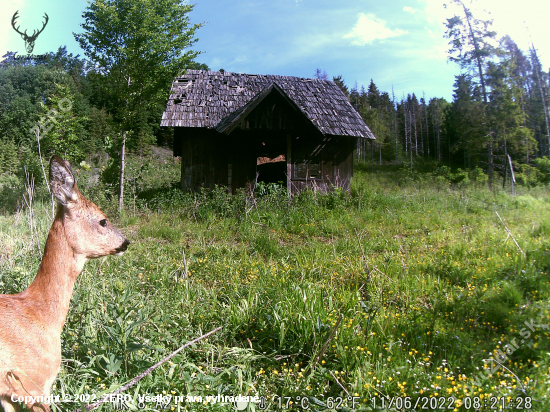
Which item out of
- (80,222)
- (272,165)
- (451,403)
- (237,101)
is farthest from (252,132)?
(451,403)

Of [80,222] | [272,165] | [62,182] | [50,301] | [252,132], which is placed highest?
[252,132]

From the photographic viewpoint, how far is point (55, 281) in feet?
5.56

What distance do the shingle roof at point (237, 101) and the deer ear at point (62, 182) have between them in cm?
962

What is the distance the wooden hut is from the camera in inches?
447

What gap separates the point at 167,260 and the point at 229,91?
1043 centimetres

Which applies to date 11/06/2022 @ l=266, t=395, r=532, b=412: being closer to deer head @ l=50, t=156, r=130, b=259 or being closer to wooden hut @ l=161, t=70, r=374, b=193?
deer head @ l=50, t=156, r=130, b=259

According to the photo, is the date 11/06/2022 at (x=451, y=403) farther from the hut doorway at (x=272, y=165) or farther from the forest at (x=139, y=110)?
the hut doorway at (x=272, y=165)

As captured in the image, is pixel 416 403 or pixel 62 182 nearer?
pixel 62 182

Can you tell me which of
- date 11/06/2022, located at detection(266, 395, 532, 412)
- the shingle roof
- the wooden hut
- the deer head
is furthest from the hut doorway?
the deer head

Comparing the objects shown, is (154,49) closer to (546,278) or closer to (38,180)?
(38,180)

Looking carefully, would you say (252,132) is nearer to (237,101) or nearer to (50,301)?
(237,101)

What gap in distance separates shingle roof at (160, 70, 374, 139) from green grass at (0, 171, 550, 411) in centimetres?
641

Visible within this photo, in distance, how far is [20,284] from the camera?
121 inches

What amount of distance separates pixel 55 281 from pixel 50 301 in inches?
4.0
